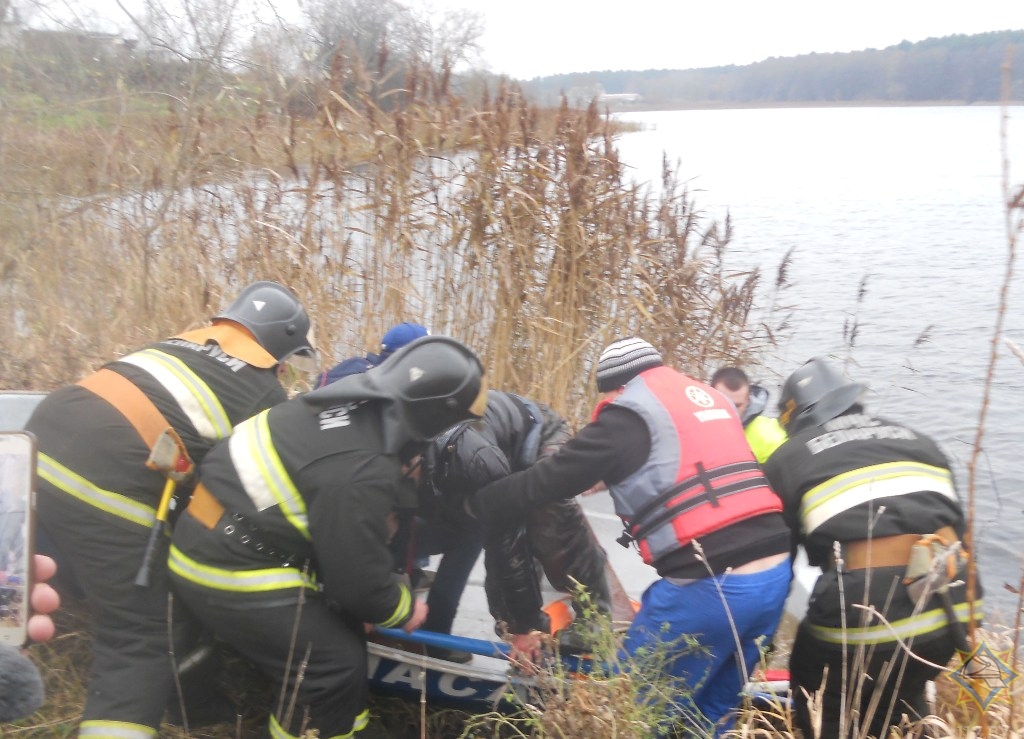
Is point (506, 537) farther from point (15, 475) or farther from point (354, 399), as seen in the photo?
point (15, 475)

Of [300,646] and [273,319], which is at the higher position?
[273,319]

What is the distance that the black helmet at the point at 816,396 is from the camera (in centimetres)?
324

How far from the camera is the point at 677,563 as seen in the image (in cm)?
Result: 295

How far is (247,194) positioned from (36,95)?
3.19m

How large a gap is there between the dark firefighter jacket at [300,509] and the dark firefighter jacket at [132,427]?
290 mm

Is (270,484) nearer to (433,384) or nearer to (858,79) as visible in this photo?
(433,384)

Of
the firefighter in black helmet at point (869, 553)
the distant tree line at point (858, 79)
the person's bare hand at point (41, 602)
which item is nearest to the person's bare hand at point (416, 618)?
the person's bare hand at point (41, 602)

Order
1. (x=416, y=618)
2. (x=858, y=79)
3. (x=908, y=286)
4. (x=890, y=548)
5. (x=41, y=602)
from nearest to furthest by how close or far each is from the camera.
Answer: (x=41, y=602) → (x=890, y=548) → (x=416, y=618) → (x=908, y=286) → (x=858, y=79)

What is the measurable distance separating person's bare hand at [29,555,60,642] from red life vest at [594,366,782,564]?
5.87 feet

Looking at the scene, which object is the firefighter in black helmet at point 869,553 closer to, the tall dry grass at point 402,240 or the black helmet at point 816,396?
the black helmet at point 816,396

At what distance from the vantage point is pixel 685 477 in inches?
116

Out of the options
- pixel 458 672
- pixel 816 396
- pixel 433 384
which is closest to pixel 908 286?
pixel 816 396

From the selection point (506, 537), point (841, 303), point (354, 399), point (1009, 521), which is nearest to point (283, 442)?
point (354, 399)

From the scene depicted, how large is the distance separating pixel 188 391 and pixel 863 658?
95.0 inches
